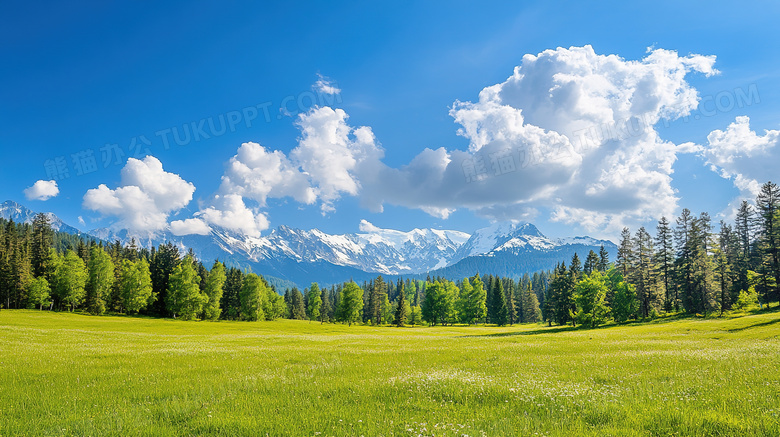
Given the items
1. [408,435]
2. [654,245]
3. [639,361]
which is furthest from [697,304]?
[408,435]

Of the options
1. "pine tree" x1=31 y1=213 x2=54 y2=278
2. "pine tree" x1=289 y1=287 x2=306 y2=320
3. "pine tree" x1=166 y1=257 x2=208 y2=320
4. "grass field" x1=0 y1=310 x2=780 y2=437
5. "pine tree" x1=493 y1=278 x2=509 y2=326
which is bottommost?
"pine tree" x1=289 y1=287 x2=306 y2=320

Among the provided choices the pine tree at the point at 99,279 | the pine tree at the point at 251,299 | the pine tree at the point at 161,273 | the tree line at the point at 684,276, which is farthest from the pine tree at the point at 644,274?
the pine tree at the point at 99,279

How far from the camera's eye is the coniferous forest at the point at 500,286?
66875mm

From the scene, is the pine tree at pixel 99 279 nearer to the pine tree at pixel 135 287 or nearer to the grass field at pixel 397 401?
the pine tree at pixel 135 287

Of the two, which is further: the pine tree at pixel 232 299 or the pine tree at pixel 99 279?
the pine tree at pixel 232 299

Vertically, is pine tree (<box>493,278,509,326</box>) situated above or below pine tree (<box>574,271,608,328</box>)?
below

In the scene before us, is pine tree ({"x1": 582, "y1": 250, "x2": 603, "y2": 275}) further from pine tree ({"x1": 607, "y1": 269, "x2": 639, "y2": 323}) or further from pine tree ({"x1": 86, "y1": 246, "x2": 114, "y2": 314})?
pine tree ({"x1": 86, "y1": 246, "x2": 114, "y2": 314})

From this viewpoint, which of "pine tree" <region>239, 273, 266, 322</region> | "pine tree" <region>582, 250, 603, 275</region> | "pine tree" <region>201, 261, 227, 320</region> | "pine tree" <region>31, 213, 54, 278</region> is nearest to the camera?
"pine tree" <region>582, 250, 603, 275</region>

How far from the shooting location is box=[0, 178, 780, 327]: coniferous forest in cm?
6688

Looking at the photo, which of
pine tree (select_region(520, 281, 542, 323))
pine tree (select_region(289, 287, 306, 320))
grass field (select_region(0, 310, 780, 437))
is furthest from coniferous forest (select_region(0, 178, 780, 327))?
grass field (select_region(0, 310, 780, 437))

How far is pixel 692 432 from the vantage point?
20.2 ft

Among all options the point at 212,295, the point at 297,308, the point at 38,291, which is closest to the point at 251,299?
the point at 212,295

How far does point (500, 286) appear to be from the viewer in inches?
4577

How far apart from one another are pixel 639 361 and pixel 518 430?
12443mm
